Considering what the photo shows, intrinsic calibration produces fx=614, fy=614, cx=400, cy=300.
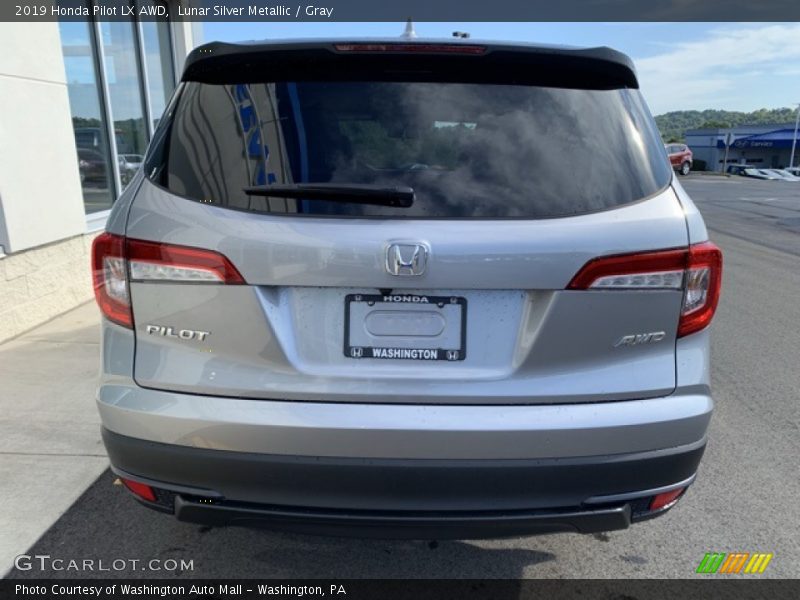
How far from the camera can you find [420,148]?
6.05 feet

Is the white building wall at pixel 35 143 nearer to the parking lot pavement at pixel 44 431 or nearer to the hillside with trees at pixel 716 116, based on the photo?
the parking lot pavement at pixel 44 431

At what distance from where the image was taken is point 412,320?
1.72 meters

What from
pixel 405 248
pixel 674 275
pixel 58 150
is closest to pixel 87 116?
pixel 58 150

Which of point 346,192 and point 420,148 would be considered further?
point 420,148

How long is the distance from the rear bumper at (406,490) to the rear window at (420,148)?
0.71m

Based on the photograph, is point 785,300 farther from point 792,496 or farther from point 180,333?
point 180,333

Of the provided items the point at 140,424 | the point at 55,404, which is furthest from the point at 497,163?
the point at 55,404

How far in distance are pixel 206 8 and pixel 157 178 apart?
316 inches

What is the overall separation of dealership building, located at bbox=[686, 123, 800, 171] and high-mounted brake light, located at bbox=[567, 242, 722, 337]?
70.1 meters

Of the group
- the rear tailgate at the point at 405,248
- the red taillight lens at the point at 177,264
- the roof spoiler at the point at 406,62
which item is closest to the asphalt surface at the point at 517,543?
the rear tailgate at the point at 405,248

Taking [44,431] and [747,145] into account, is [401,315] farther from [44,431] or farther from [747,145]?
[747,145]

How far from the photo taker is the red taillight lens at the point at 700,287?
179cm

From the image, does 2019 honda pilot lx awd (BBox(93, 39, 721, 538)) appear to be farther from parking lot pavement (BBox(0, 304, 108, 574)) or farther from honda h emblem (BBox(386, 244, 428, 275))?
parking lot pavement (BBox(0, 304, 108, 574))

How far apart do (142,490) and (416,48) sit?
1625 millimetres
